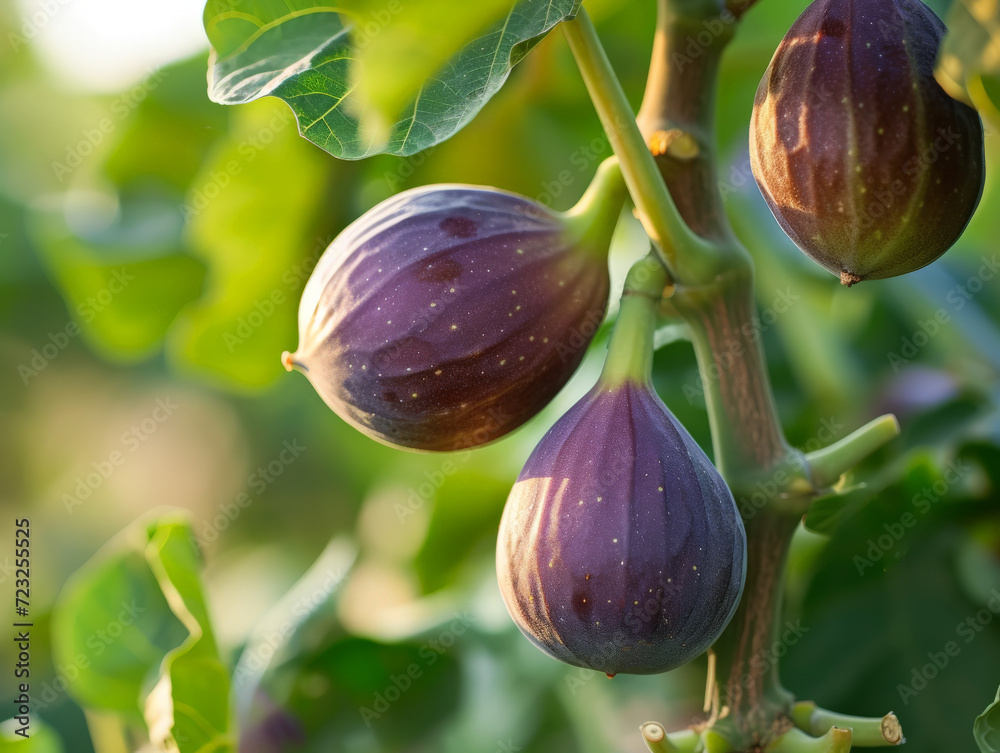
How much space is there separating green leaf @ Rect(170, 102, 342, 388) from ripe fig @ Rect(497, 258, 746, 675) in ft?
2.80

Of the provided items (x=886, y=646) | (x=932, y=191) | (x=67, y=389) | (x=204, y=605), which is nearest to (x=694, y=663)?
(x=886, y=646)

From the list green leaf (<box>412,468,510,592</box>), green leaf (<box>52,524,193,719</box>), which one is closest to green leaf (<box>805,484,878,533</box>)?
green leaf (<box>412,468,510,592</box>)

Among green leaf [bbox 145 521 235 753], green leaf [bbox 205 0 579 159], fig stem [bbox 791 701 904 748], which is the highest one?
green leaf [bbox 205 0 579 159]

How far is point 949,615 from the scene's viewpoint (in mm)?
1016

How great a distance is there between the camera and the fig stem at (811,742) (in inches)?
23.2

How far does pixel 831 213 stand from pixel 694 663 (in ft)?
1.97

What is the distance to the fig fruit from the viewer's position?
0.50 metres

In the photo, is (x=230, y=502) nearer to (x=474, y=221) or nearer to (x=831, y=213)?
(x=474, y=221)

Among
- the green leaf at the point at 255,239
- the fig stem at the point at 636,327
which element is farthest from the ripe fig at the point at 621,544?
the green leaf at the point at 255,239

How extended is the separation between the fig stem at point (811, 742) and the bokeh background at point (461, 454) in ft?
0.67

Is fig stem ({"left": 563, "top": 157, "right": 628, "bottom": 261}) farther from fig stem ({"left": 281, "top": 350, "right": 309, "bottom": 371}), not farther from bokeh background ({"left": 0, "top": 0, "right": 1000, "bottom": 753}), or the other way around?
bokeh background ({"left": 0, "top": 0, "right": 1000, "bottom": 753})

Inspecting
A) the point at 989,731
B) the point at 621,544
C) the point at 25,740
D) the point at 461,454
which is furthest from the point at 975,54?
the point at 25,740

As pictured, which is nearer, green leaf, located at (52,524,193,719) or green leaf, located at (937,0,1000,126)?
green leaf, located at (937,0,1000,126)

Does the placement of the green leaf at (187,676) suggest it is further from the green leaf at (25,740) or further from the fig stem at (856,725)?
the fig stem at (856,725)
